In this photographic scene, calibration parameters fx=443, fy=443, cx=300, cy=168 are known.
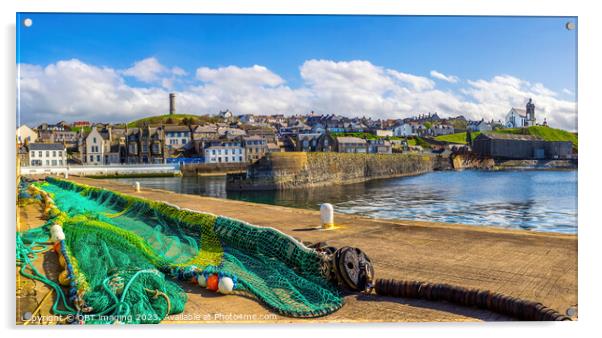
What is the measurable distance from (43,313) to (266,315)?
5.81 ft

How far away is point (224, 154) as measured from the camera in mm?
58375

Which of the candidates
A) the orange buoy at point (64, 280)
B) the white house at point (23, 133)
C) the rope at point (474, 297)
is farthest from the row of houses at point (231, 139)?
the rope at point (474, 297)

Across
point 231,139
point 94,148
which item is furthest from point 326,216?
point 94,148

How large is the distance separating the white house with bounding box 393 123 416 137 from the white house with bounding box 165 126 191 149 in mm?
30164

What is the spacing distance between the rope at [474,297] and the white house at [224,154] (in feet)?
180

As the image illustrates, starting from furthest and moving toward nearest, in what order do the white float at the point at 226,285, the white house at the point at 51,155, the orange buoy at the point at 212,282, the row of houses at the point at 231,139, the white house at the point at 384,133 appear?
1. the white house at the point at 384,133
2. the row of houses at the point at 231,139
3. the white house at the point at 51,155
4. the orange buoy at the point at 212,282
5. the white float at the point at 226,285

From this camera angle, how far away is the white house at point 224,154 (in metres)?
58.2

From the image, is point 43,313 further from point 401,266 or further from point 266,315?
point 401,266

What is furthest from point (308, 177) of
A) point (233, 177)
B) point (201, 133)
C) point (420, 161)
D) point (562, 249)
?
point (201, 133)

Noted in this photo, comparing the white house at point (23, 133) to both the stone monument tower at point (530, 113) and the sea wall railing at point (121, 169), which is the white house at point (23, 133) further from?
the sea wall railing at point (121, 169)

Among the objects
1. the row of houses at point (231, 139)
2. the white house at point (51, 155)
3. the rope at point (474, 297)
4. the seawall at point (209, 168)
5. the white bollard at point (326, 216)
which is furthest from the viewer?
the seawall at point (209, 168)

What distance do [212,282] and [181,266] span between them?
2.01 feet

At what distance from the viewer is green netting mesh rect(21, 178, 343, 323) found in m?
3.43

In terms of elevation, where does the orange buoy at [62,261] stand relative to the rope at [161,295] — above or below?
above
